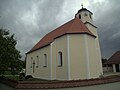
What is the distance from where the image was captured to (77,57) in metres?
20.1

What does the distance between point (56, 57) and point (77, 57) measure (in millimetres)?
4272

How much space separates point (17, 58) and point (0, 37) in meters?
2.62

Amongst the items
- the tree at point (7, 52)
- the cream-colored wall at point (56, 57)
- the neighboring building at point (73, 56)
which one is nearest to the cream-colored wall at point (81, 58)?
the neighboring building at point (73, 56)

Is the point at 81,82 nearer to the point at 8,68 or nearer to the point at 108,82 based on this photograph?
the point at 108,82

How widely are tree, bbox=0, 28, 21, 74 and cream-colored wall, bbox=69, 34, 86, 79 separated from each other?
8067 mm

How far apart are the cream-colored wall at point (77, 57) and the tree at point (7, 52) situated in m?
8.07

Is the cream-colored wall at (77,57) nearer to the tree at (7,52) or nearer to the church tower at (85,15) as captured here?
the tree at (7,52)

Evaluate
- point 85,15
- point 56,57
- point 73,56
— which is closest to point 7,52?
point 73,56

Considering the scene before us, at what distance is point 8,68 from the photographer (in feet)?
47.2

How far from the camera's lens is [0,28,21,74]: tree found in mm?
13688

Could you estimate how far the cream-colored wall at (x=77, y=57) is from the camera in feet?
64.4

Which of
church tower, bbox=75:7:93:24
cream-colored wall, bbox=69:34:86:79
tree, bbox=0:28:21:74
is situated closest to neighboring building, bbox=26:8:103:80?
cream-colored wall, bbox=69:34:86:79

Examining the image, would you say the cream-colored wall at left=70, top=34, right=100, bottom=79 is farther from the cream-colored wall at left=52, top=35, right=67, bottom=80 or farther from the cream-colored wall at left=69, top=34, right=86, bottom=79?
the cream-colored wall at left=52, top=35, right=67, bottom=80

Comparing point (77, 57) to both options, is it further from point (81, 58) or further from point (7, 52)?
point (7, 52)
